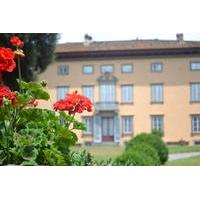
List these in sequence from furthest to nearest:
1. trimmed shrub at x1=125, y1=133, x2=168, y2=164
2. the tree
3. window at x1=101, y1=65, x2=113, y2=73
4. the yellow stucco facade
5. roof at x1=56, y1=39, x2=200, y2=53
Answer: trimmed shrub at x1=125, y1=133, x2=168, y2=164, window at x1=101, y1=65, x2=113, y2=73, the yellow stucco facade, the tree, roof at x1=56, y1=39, x2=200, y2=53

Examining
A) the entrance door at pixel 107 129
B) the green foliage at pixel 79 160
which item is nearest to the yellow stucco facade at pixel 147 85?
the entrance door at pixel 107 129

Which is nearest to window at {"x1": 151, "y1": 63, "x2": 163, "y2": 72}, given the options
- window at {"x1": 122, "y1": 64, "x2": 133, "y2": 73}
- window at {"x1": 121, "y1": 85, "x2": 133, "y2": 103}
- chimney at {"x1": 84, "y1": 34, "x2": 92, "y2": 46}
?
window at {"x1": 122, "y1": 64, "x2": 133, "y2": 73}

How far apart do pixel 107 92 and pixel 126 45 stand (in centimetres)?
114

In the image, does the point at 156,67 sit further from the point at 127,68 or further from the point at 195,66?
the point at 195,66

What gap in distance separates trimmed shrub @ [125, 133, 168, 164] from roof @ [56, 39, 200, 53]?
1.08 m

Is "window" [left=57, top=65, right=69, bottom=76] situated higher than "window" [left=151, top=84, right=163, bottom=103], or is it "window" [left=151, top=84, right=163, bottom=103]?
"window" [left=57, top=65, right=69, bottom=76]

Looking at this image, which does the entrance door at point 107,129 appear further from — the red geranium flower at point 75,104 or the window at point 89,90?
the red geranium flower at point 75,104

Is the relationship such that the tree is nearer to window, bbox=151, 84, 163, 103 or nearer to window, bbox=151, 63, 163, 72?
window, bbox=151, 63, 163, 72

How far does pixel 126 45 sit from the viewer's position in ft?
14.0

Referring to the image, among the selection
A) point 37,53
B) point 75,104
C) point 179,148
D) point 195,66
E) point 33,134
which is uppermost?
point 37,53

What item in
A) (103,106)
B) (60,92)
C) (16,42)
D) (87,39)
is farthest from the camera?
(103,106)

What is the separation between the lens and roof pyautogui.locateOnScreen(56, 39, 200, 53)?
3.85 m

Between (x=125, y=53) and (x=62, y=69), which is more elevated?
(x=125, y=53)

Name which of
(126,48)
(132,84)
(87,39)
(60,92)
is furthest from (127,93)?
(87,39)
